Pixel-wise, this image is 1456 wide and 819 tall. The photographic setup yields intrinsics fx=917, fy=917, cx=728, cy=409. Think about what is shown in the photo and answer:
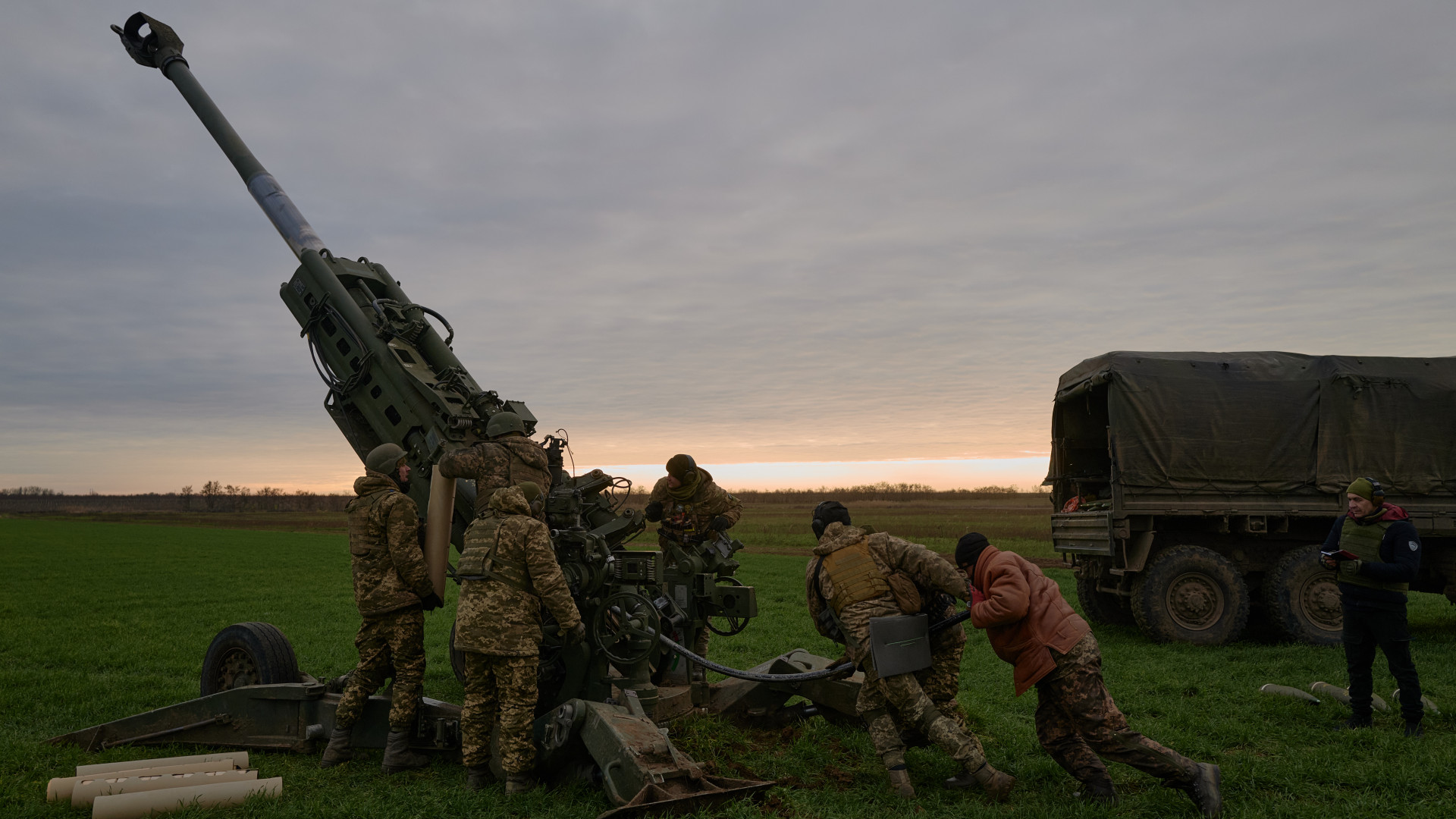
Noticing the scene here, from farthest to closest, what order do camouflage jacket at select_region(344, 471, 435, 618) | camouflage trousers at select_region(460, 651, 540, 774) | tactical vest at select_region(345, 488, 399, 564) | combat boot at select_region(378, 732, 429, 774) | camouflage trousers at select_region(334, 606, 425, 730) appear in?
1. tactical vest at select_region(345, 488, 399, 564)
2. camouflage jacket at select_region(344, 471, 435, 618)
3. camouflage trousers at select_region(334, 606, 425, 730)
4. combat boot at select_region(378, 732, 429, 774)
5. camouflage trousers at select_region(460, 651, 540, 774)

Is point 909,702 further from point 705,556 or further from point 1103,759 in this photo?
point 705,556

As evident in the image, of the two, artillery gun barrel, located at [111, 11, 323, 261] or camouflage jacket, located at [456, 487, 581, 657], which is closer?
camouflage jacket, located at [456, 487, 581, 657]

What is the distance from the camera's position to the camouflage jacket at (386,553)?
6426 millimetres

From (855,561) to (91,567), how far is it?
24915mm

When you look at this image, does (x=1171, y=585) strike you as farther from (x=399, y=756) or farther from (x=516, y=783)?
(x=399, y=756)

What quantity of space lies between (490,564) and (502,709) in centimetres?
91

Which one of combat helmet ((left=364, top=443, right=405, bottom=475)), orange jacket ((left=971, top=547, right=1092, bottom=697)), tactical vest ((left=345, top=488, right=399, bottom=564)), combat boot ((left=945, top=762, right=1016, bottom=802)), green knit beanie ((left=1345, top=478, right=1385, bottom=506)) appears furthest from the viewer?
green knit beanie ((left=1345, top=478, right=1385, bottom=506))

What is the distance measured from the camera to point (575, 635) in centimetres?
605

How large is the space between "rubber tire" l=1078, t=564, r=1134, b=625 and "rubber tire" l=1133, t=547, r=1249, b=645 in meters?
1.90

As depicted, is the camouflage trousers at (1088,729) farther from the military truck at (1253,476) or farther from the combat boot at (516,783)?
the military truck at (1253,476)

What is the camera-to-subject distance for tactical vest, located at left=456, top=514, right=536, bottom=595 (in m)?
5.87

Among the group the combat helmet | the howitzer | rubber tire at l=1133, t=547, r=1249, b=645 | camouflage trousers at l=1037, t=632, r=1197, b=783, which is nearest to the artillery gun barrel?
the howitzer

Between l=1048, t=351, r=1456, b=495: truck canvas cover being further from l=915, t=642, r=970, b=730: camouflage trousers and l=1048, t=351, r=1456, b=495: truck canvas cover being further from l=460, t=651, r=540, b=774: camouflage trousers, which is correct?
l=460, t=651, r=540, b=774: camouflage trousers

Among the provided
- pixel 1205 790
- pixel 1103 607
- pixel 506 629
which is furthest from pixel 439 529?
pixel 1103 607
